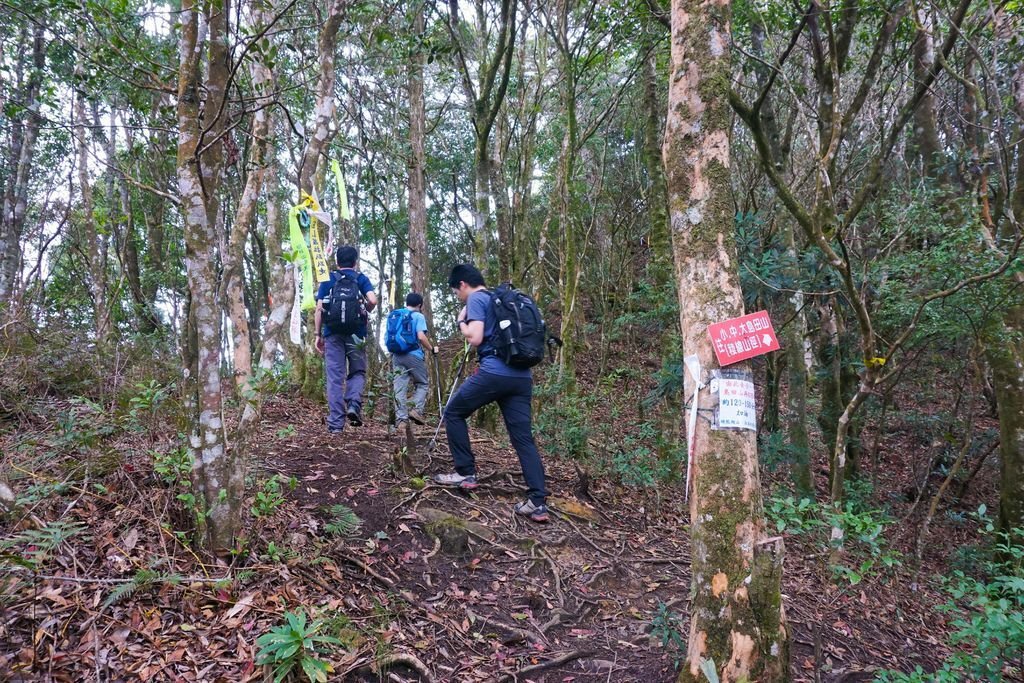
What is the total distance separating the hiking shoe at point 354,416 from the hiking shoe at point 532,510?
102 inches

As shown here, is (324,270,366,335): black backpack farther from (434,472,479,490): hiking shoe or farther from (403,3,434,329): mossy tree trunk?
(403,3,434,329): mossy tree trunk

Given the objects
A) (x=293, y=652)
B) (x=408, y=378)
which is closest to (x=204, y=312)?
(x=293, y=652)

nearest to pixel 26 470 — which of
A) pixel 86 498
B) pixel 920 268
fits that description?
pixel 86 498

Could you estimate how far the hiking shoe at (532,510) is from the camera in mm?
5277

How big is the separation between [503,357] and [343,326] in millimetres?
2341

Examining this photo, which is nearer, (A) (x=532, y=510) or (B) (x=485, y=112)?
(A) (x=532, y=510)

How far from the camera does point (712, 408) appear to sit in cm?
297

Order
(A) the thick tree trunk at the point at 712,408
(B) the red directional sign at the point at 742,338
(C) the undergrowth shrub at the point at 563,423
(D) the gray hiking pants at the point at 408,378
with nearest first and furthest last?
(A) the thick tree trunk at the point at 712,408 < (B) the red directional sign at the point at 742,338 < (D) the gray hiking pants at the point at 408,378 < (C) the undergrowth shrub at the point at 563,423

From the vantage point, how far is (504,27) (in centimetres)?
750

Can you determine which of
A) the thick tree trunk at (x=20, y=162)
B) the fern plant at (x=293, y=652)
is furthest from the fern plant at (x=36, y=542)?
the thick tree trunk at (x=20, y=162)

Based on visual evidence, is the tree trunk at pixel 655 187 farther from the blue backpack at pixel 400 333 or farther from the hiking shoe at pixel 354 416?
the hiking shoe at pixel 354 416

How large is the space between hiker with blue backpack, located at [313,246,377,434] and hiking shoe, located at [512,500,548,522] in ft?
8.16

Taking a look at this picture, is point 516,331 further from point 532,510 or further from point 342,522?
point 342,522

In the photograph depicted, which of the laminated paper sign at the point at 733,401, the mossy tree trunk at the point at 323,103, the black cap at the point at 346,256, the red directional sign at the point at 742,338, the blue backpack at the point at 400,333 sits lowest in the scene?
the laminated paper sign at the point at 733,401
